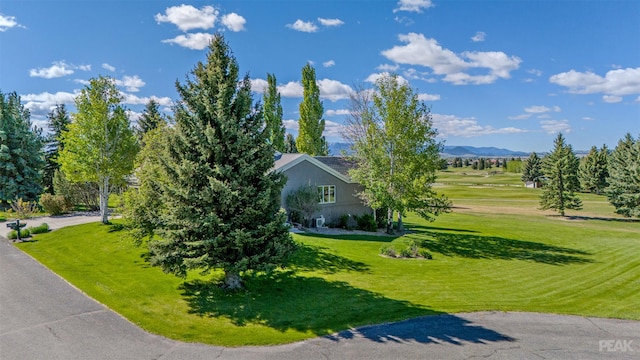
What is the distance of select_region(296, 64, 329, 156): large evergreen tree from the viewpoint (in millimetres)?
46469

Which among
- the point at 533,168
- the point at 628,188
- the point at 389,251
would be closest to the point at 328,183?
the point at 389,251

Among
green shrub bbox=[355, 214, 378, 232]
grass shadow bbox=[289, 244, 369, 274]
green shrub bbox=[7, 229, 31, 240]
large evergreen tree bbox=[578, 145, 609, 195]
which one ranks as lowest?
grass shadow bbox=[289, 244, 369, 274]

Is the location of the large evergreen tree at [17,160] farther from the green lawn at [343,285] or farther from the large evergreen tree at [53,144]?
the green lawn at [343,285]

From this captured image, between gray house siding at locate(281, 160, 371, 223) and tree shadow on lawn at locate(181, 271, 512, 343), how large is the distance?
36.2 ft

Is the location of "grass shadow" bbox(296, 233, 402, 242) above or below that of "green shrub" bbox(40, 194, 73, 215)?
below

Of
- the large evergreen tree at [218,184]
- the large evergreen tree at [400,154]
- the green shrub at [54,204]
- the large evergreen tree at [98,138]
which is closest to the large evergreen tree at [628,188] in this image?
the large evergreen tree at [400,154]

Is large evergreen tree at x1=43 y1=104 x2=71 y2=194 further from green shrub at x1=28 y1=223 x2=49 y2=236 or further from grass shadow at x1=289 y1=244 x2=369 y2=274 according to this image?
grass shadow at x1=289 y1=244 x2=369 y2=274

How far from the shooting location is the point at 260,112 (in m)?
12.4

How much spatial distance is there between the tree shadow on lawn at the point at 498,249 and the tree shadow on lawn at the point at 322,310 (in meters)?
10.0

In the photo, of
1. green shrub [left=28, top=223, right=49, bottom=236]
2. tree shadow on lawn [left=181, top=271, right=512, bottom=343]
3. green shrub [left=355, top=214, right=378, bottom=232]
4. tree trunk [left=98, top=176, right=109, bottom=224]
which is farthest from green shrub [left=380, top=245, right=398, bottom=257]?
green shrub [left=28, top=223, right=49, bottom=236]

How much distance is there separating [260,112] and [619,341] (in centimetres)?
1199

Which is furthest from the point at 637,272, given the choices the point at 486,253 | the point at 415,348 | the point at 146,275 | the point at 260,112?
the point at 146,275

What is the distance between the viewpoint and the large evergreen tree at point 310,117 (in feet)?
152

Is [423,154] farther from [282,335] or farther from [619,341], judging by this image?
[282,335]
